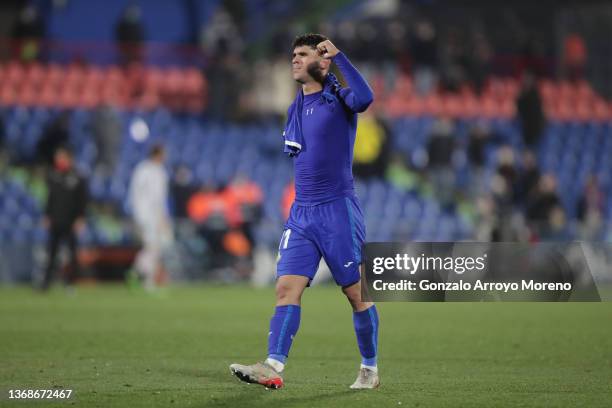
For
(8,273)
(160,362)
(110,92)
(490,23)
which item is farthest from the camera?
(490,23)

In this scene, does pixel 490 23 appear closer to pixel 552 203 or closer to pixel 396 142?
pixel 396 142

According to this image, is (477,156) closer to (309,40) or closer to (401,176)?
(401,176)

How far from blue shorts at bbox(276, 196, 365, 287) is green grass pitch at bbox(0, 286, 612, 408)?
812mm

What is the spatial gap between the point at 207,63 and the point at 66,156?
27.4ft

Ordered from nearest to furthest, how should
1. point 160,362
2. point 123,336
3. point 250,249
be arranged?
point 160,362 → point 123,336 → point 250,249

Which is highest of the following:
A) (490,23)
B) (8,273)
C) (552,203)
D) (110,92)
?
(490,23)

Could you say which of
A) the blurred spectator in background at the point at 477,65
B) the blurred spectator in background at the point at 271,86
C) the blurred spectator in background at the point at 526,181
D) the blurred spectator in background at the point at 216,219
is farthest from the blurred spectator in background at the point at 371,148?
the blurred spectator in background at the point at 477,65

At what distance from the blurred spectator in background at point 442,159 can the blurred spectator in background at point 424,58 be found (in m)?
4.23

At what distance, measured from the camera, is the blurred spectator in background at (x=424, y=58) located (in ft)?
96.5

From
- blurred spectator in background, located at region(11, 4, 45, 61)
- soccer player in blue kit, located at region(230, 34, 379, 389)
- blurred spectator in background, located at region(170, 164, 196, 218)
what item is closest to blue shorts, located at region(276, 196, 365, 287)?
soccer player in blue kit, located at region(230, 34, 379, 389)

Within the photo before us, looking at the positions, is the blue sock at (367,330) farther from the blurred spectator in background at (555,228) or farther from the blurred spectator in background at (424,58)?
the blurred spectator in background at (424,58)

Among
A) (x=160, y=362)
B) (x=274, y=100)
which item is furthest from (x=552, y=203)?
(x=160, y=362)

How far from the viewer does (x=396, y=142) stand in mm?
27750

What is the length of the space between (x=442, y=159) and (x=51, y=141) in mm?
8221
